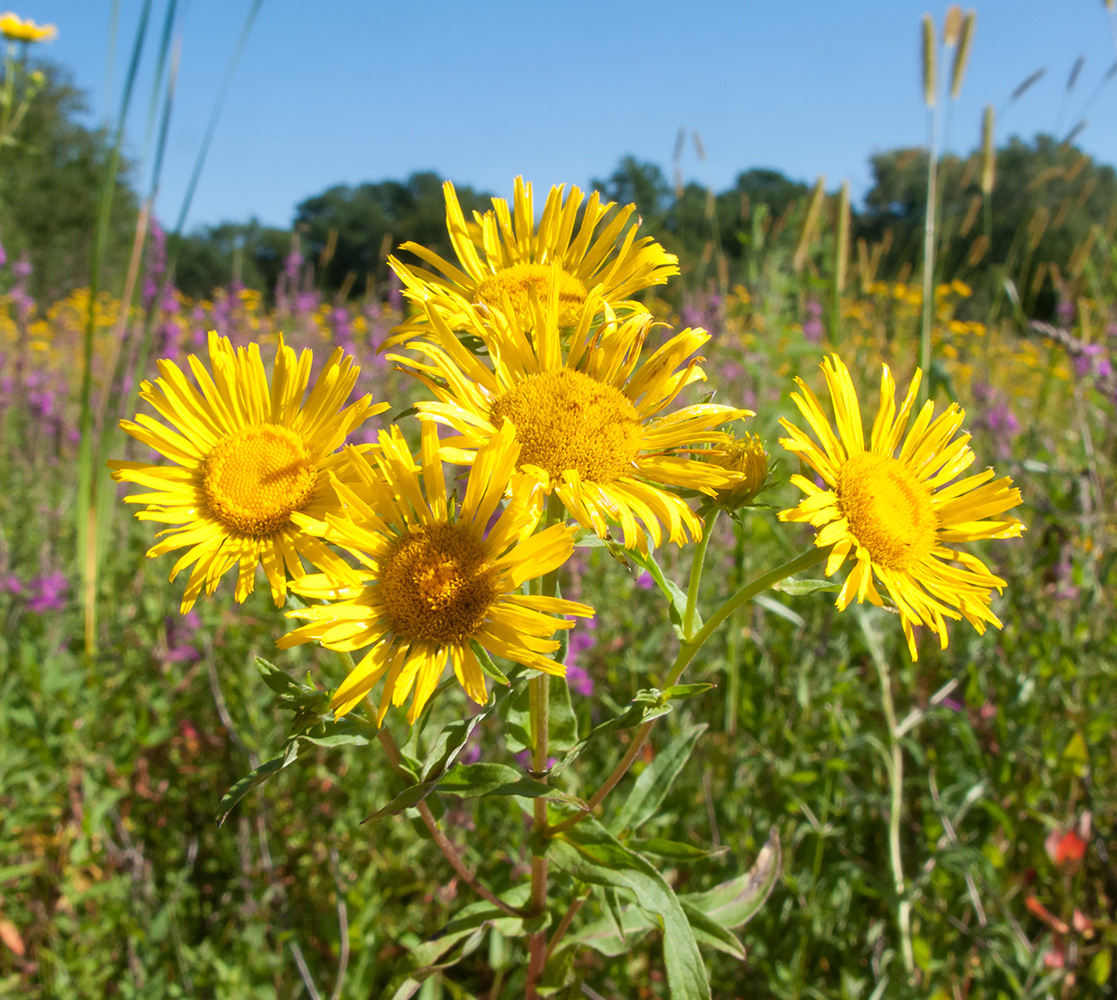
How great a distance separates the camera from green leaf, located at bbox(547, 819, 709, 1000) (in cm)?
125

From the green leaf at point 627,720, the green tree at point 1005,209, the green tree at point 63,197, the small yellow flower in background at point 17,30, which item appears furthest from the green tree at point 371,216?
the green leaf at point 627,720

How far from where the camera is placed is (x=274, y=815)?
278 cm

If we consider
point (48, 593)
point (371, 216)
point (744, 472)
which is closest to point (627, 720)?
point (744, 472)

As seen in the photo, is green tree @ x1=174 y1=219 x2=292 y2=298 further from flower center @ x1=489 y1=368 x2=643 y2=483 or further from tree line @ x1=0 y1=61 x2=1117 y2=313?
flower center @ x1=489 y1=368 x2=643 y2=483

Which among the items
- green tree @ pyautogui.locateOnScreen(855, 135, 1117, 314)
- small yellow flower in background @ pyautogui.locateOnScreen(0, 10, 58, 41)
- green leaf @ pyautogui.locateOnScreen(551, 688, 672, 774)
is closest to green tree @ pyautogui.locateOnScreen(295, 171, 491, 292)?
green tree @ pyautogui.locateOnScreen(855, 135, 1117, 314)

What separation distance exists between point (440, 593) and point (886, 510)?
0.76m

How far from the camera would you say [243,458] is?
4.48 ft

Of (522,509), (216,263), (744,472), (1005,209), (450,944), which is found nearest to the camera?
(522,509)

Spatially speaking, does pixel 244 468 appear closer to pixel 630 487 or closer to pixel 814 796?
pixel 630 487

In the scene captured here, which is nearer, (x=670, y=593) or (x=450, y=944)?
(x=670, y=593)

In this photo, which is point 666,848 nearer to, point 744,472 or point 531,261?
point 744,472

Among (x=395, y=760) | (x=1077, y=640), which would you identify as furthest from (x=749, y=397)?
(x=395, y=760)

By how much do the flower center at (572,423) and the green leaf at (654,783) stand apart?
2.27 ft

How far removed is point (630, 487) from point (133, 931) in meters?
2.21
